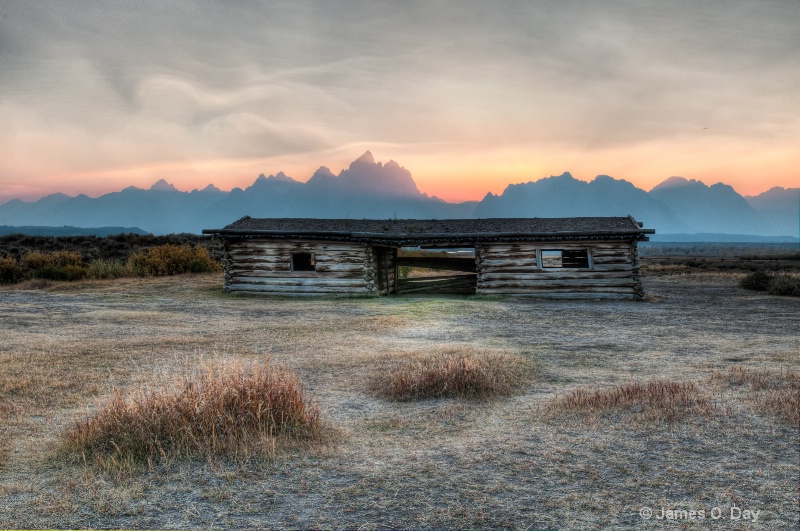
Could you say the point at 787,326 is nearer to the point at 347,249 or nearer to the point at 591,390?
the point at 591,390

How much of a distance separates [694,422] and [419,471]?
3343 mm

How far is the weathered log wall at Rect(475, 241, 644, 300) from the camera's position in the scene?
2247 cm

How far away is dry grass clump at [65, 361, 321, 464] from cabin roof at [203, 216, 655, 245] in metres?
16.2

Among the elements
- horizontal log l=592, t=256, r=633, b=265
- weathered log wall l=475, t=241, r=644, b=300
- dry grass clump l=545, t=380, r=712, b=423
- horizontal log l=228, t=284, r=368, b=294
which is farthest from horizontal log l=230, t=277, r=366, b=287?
dry grass clump l=545, t=380, r=712, b=423

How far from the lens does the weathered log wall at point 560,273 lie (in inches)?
885

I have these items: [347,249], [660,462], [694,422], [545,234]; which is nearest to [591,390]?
[694,422]

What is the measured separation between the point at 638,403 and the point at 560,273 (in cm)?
1543

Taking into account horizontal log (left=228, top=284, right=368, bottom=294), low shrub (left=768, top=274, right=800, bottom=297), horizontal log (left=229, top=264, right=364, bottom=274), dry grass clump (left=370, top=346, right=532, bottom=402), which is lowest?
low shrub (left=768, top=274, right=800, bottom=297)

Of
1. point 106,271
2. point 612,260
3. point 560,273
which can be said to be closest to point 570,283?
point 560,273

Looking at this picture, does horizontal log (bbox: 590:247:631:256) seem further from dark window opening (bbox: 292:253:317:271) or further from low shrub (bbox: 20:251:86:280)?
low shrub (bbox: 20:251:86:280)

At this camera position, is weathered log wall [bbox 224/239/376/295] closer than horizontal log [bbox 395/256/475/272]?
Yes

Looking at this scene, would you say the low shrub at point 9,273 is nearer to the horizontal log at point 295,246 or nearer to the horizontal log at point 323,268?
the horizontal log at point 295,246

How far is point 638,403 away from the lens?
7.75 meters

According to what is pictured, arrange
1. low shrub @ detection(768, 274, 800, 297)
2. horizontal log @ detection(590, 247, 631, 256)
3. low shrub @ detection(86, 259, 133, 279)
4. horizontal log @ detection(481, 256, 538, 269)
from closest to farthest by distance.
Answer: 1. horizontal log @ detection(590, 247, 631, 256)
2. horizontal log @ detection(481, 256, 538, 269)
3. low shrub @ detection(768, 274, 800, 297)
4. low shrub @ detection(86, 259, 133, 279)
